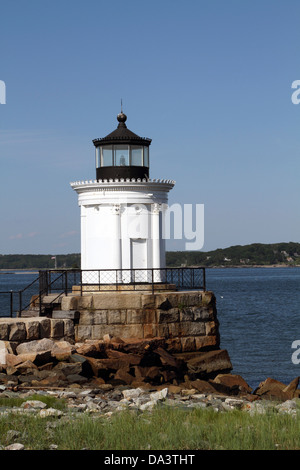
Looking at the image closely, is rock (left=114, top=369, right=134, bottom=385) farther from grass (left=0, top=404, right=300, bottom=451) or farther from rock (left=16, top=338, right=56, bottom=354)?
grass (left=0, top=404, right=300, bottom=451)

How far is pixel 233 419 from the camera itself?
1105 centimetres

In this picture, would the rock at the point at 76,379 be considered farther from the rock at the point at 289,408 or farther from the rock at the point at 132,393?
the rock at the point at 289,408

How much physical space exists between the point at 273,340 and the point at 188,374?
1771 centimetres

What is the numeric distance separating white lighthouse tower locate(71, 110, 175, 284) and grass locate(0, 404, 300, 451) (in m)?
10.5

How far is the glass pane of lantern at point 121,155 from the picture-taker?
22.6m

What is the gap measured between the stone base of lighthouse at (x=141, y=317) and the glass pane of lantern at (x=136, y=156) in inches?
175

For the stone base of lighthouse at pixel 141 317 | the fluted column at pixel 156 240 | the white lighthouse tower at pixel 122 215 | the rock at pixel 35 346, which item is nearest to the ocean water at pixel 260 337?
the stone base of lighthouse at pixel 141 317

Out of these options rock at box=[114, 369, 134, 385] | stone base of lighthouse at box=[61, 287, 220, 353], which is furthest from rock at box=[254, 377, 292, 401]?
rock at box=[114, 369, 134, 385]

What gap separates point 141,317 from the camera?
1998cm

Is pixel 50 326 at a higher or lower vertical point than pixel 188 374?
higher

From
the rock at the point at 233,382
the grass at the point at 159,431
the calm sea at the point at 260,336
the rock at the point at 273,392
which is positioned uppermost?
the grass at the point at 159,431

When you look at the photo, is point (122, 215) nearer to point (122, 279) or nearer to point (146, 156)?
point (122, 279)
